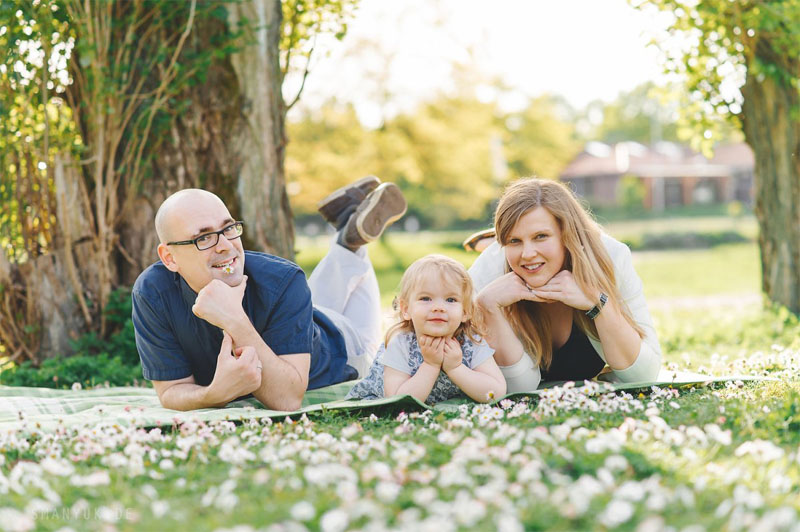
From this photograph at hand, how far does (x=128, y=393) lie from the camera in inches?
210

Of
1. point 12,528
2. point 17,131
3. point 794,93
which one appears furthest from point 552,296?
point 794,93

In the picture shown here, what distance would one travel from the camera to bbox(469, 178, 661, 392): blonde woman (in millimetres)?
4301

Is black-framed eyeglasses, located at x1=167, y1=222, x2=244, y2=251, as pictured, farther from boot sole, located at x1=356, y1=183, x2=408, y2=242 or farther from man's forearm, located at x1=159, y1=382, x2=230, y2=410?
boot sole, located at x1=356, y1=183, x2=408, y2=242

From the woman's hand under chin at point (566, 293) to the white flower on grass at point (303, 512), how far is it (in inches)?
87.6

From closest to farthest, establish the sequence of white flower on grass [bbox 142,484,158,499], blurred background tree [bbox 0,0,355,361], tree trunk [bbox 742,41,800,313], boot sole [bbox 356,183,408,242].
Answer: white flower on grass [bbox 142,484,158,499] < boot sole [bbox 356,183,408,242] < blurred background tree [bbox 0,0,355,361] < tree trunk [bbox 742,41,800,313]

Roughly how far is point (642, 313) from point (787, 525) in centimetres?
246

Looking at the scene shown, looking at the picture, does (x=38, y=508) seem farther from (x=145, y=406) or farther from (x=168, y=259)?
(x=145, y=406)

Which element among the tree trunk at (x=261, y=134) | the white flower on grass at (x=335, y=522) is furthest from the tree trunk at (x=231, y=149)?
the white flower on grass at (x=335, y=522)

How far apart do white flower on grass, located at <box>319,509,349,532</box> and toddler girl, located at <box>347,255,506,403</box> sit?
1.87 metres

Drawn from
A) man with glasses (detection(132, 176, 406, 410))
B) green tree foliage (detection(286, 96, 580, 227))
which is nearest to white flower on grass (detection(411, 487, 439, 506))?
man with glasses (detection(132, 176, 406, 410))

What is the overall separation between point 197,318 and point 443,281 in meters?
1.31

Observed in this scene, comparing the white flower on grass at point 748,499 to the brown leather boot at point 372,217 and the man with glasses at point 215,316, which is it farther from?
the brown leather boot at point 372,217

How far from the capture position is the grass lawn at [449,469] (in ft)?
7.75

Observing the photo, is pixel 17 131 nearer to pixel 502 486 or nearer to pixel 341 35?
pixel 341 35
